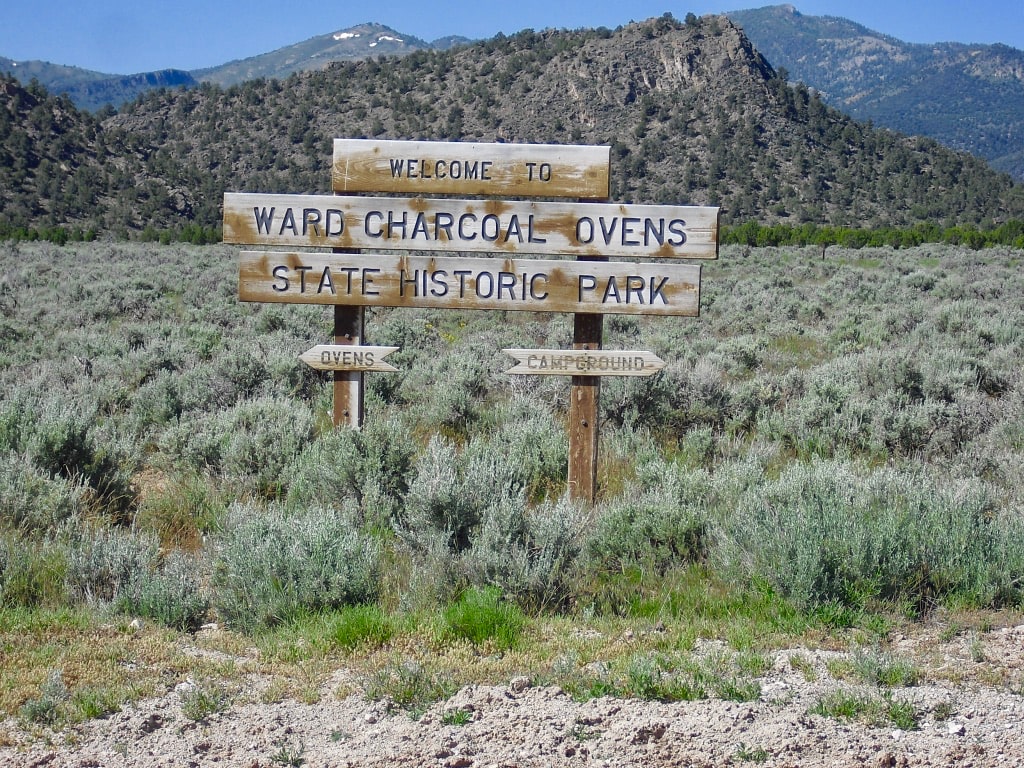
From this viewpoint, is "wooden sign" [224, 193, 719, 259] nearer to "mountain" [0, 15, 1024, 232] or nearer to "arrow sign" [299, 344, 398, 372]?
"arrow sign" [299, 344, 398, 372]

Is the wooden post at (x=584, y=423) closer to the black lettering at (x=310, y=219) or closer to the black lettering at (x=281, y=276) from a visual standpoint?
the black lettering at (x=310, y=219)

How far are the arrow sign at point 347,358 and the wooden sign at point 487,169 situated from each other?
1.04m

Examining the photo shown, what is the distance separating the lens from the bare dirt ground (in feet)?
9.09

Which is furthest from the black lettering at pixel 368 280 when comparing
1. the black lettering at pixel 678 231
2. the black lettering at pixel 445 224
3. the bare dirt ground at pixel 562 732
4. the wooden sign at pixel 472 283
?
the bare dirt ground at pixel 562 732

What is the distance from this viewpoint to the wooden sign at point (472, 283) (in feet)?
18.7

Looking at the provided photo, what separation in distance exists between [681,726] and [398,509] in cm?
245

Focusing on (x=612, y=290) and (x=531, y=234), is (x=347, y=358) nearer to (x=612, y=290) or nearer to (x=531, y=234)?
(x=531, y=234)

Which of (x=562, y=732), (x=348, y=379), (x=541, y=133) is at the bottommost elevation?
(x=562, y=732)

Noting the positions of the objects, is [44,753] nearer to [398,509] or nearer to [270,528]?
[270,528]

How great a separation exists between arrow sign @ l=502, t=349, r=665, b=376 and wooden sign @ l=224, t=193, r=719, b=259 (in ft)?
2.05

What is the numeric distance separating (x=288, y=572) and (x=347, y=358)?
87.4 inches

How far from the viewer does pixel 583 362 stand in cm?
578

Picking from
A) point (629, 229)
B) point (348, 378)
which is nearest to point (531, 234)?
point (629, 229)

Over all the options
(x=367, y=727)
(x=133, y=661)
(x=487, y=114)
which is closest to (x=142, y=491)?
(x=133, y=661)
